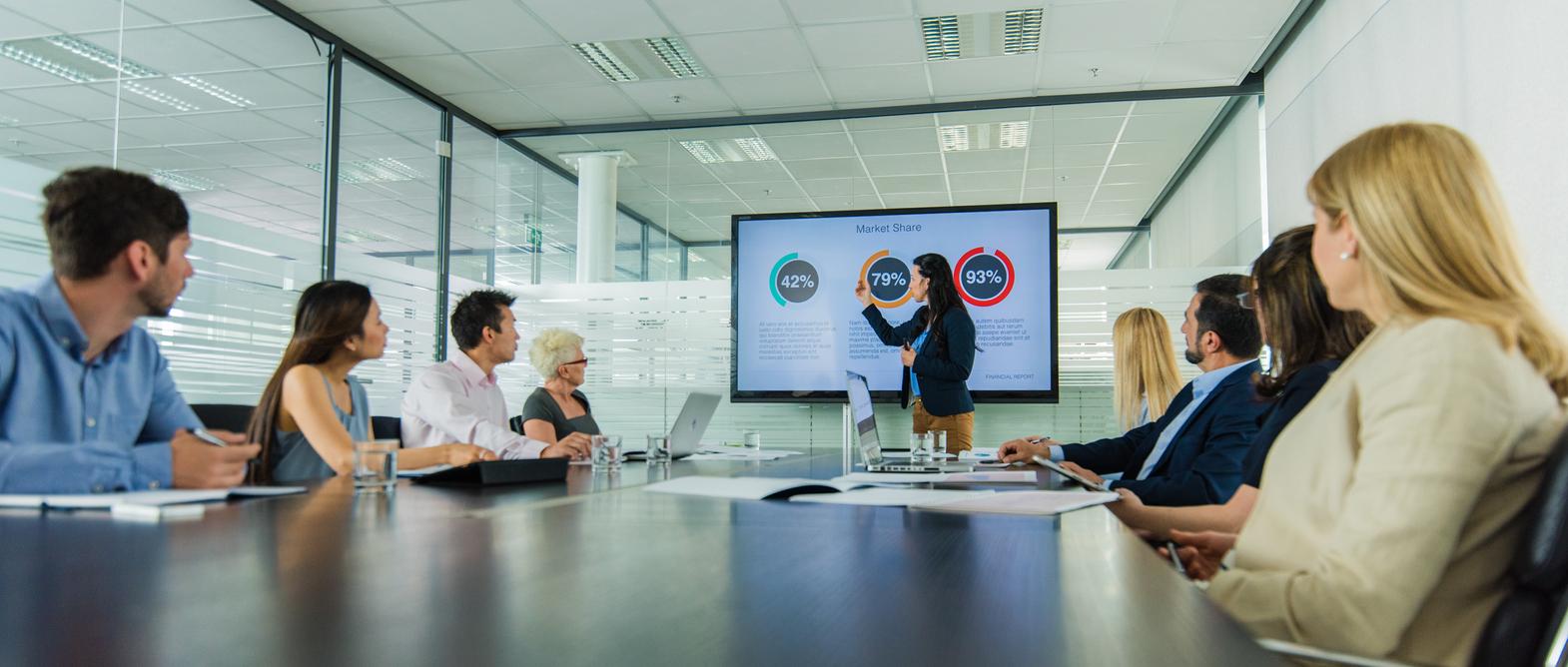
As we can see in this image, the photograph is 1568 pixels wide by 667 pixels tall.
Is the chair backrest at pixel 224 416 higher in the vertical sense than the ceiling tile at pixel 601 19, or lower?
lower

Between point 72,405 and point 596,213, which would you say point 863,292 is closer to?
point 596,213

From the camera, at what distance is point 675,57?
5500 millimetres

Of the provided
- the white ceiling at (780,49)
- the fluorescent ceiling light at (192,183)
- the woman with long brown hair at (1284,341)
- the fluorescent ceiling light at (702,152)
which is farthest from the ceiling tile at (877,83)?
the woman with long brown hair at (1284,341)

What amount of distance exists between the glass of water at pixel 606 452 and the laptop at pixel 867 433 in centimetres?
61

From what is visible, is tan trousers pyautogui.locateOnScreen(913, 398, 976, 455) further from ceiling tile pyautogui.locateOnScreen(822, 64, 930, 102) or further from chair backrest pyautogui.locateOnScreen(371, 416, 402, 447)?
chair backrest pyautogui.locateOnScreen(371, 416, 402, 447)

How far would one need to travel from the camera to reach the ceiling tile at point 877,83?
5.62 m

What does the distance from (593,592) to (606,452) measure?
1.65 metres

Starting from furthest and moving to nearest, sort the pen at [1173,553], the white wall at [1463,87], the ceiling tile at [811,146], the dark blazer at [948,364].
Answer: the ceiling tile at [811,146], the dark blazer at [948,364], the white wall at [1463,87], the pen at [1173,553]

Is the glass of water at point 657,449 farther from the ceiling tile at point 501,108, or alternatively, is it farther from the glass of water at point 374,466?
the ceiling tile at point 501,108

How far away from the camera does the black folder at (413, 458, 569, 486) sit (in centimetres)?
173

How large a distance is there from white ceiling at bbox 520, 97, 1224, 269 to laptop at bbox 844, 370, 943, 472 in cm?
389

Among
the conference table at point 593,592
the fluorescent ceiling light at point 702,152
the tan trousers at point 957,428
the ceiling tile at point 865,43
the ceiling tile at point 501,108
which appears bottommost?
the tan trousers at point 957,428

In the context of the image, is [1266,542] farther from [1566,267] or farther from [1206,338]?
[1566,267]

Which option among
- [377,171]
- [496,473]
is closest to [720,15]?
[377,171]
